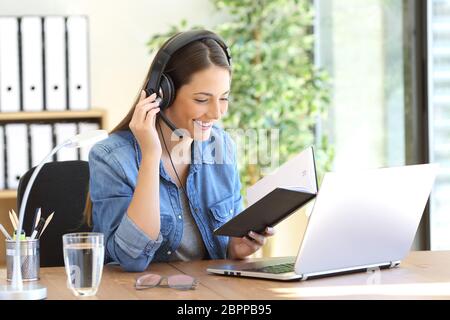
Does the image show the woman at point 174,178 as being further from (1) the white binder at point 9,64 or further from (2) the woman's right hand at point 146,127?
(1) the white binder at point 9,64

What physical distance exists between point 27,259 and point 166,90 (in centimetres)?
53

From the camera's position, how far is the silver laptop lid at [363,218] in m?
1.74

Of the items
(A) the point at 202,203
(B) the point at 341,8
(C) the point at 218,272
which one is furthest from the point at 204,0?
(C) the point at 218,272

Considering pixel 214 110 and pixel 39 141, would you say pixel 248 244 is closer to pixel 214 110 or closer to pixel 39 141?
pixel 214 110

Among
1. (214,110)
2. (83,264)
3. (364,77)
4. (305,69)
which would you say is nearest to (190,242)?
(214,110)

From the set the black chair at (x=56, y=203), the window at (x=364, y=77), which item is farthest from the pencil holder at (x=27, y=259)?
the window at (x=364, y=77)

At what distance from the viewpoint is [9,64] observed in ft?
12.0

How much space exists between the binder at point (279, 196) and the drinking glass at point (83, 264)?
36 cm

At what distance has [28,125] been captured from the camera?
12.1ft

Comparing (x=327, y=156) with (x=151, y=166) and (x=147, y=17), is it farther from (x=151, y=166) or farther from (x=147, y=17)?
(x=151, y=166)

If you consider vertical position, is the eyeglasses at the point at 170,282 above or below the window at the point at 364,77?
below

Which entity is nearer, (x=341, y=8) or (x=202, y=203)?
(x=202, y=203)
